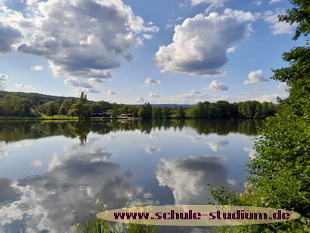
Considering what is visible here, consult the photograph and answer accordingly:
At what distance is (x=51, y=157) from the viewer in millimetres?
22609

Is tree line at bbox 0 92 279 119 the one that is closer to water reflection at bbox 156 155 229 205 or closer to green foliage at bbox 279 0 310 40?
water reflection at bbox 156 155 229 205

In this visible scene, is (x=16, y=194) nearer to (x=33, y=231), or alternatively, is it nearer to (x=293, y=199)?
(x=33, y=231)

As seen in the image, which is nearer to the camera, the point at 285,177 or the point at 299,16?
the point at 285,177

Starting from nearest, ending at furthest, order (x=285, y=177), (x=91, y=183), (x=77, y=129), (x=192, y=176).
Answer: (x=285, y=177) → (x=91, y=183) → (x=192, y=176) → (x=77, y=129)

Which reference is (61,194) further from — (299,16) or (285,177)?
(299,16)

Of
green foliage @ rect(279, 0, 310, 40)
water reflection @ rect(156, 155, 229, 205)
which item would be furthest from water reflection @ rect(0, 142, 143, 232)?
green foliage @ rect(279, 0, 310, 40)

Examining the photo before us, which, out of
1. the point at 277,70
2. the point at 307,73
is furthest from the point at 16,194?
the point at 307,73

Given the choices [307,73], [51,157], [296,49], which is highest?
[296,49]

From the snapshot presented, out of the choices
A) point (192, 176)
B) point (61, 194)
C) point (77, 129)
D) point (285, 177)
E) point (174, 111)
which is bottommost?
point (77, 129)

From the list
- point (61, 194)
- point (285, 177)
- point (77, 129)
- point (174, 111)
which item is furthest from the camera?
point (174, 111)

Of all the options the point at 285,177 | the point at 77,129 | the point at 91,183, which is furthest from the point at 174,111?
the point at 285,177

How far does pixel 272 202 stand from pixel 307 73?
9.21 m

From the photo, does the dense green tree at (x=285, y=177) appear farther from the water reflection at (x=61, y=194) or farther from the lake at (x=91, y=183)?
the water reflection at (x=61, y=194)

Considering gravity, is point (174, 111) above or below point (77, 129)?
above
